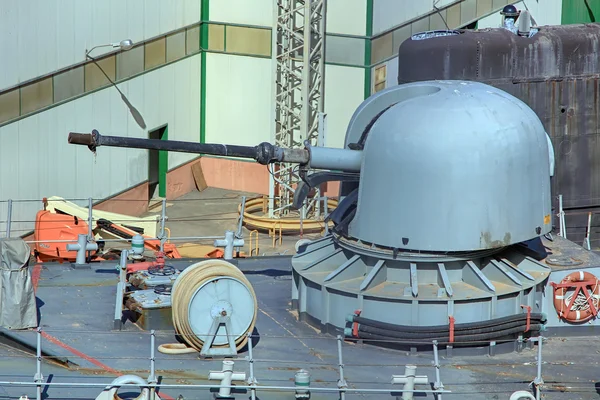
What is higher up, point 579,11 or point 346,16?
point 579,11

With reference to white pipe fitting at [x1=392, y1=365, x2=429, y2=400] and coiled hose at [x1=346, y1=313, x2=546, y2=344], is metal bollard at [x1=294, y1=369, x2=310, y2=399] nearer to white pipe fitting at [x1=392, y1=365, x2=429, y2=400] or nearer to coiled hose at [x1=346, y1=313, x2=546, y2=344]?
white pipe fitting at [x1=392, y1=365, x2=429, y2=400]

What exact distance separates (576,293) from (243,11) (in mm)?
17476

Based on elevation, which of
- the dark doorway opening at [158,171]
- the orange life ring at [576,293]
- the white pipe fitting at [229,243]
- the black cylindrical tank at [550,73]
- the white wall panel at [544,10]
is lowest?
the orange life ring at [576,293]

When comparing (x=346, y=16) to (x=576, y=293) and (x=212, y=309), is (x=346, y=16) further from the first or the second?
(x=212, y=309)

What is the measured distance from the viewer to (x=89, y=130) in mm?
24250

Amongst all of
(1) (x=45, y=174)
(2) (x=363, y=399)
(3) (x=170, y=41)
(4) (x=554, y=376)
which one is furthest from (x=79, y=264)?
(3) (x=170, y=41)

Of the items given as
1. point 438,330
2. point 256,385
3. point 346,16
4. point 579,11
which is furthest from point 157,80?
point 256,385

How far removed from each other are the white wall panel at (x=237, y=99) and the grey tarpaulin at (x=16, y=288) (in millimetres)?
16989

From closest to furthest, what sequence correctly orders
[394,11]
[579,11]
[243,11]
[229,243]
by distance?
[229,243] < [394,11] < [243,11] < [579,11]

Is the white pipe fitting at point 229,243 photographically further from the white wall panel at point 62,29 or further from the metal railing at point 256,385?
the white wall panel at point 62,29

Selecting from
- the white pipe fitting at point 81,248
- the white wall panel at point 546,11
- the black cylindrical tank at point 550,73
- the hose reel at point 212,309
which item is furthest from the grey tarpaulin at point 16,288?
the white wall panel at point 546,11

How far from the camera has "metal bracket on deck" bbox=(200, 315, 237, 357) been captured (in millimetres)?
11383

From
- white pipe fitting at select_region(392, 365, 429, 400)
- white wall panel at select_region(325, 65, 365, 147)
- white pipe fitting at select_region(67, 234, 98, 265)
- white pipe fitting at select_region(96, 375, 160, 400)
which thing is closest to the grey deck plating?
white pipe fitting at select_region(392, 365, 429, 400)

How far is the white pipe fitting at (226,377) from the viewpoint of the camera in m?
10.6
